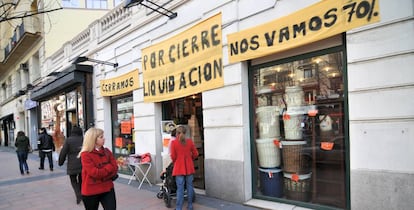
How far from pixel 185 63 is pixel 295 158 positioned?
132 inches

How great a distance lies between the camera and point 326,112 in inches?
193

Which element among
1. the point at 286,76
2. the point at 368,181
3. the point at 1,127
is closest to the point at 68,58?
the point at 286,76

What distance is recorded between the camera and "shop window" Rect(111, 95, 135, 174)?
31.5 ft

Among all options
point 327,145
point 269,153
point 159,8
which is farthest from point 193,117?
point 327,145

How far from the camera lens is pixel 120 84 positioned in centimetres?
946

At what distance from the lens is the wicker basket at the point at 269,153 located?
572cm

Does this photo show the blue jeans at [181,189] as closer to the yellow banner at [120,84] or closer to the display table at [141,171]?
the display table at [141,171]

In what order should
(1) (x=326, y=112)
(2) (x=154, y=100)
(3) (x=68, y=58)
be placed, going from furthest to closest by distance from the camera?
1. (3) (x=68, y=58)
2. (2) (x=154, y=100)
3. (1) (x=326, y=112)

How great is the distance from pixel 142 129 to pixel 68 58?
738 centimetres

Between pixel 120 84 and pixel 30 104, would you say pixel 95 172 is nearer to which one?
pixel 120 84

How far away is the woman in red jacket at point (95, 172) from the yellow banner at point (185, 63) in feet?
10.1

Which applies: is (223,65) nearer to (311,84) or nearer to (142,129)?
(311,84)

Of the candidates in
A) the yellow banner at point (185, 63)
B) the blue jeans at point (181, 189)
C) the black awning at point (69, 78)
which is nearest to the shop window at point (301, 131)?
the yellow banner at point (185, 63)

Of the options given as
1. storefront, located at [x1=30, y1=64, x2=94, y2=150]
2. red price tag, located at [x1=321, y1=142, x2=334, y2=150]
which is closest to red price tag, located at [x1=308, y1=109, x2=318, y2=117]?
red price tag, located at [x1=321, y1=142, x2=334, y2=150]
